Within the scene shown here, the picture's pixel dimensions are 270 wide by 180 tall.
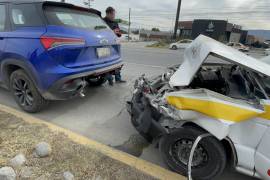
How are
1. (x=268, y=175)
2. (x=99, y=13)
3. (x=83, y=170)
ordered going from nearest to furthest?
1. (x=268, y=175)
2. (x=83, y=170)
3. (x=99, y=13)

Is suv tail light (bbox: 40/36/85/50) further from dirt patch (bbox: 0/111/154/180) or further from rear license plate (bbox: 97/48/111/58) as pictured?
dirt patch (bbox: 0/111/154/180)

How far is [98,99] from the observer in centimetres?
473

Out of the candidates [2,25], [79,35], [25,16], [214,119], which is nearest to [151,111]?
[214,119]

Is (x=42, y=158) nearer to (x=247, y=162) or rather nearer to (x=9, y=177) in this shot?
(x=9, y=177)

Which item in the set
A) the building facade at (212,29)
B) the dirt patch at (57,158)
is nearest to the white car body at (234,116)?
the dirt patch at (57,158)

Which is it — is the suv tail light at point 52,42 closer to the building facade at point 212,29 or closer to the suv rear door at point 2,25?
the suv rear door at point 2,25

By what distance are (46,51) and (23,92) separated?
1.01 metres

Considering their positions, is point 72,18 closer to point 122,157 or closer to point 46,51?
point 46,51

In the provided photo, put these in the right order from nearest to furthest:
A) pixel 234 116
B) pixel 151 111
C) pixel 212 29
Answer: pixel 234 116, pixel 151 111, pixel 212 29

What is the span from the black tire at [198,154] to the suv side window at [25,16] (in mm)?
2476

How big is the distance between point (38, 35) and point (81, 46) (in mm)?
→ 606

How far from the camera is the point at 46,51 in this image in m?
3.25

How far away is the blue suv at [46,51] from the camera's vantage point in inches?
129

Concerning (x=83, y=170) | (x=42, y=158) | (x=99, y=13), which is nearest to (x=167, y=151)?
(x=83, y=170)
